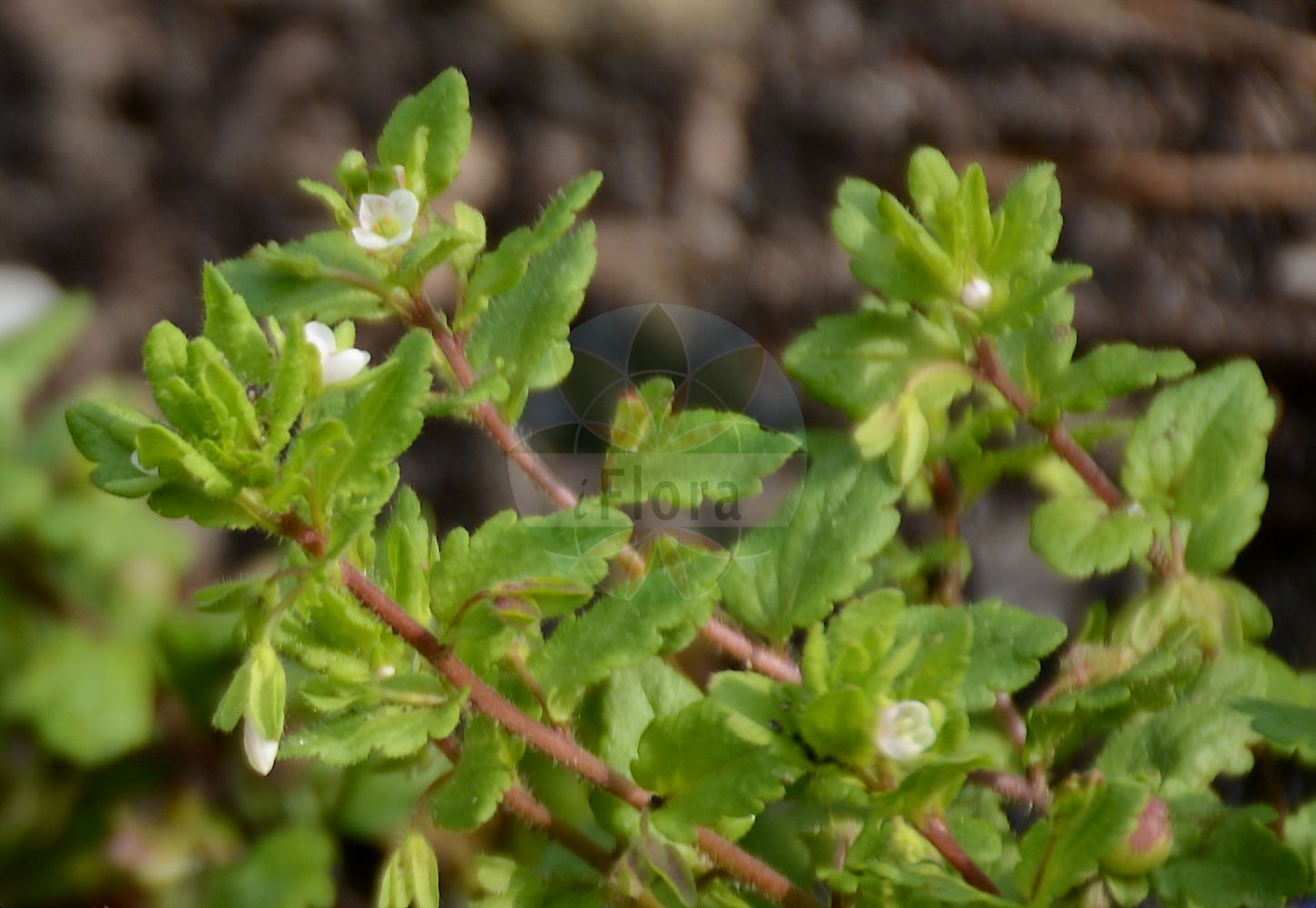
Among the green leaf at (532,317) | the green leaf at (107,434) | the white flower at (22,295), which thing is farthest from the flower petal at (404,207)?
the white flower at (22,295)

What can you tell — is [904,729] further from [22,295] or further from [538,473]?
[22,295]

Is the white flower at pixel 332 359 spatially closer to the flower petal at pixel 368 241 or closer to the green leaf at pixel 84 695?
the flower petal at pixel 368 241

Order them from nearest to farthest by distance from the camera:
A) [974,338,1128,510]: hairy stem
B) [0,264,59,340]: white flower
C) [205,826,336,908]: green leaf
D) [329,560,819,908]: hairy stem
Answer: [329,560,819,908]: hairy stem → [974,338,1128,510]: hairy stem → [205,826,336,908]: green leaf → [0,264,59,340]: white flower

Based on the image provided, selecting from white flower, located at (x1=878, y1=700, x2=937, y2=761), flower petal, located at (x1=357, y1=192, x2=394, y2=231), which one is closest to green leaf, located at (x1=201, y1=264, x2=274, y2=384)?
flower petal, located at (x1=357, y1=192, x2=394, y2=231)

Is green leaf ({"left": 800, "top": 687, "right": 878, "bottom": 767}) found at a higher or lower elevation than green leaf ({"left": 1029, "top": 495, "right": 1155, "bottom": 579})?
higher

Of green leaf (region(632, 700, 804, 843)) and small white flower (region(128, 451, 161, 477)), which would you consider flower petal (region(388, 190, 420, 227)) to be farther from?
green leaf (region(632, 700, 804, 843))

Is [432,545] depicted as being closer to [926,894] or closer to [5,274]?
[926,894]

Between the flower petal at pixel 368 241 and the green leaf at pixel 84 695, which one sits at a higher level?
the flower petal at pixel 368 241
